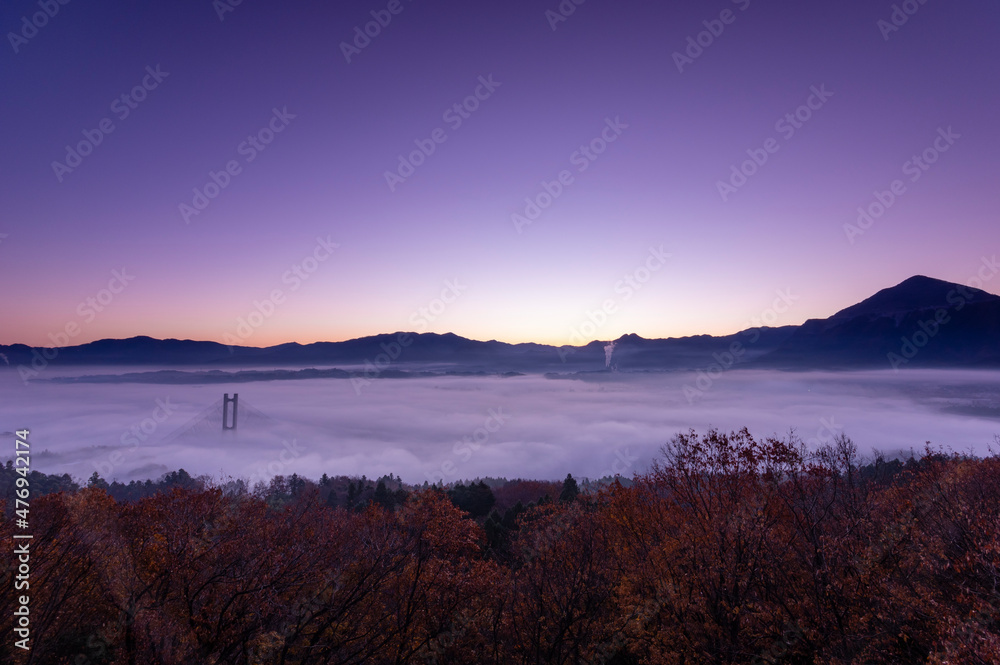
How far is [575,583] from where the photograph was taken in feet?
88.5

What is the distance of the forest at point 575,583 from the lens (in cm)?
1738

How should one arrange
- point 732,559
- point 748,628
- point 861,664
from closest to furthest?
1. point 861,664
2. point 748,628
3. point 732,559

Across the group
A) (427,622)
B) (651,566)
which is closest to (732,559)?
(651,566)

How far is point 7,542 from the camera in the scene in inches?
771

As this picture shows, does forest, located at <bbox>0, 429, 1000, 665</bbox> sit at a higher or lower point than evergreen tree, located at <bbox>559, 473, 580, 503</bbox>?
higher

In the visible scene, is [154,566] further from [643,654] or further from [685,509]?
[685,509]

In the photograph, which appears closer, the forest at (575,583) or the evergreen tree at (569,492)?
Answer: the forest at (575,583)

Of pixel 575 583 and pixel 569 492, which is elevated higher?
pixel 575 583

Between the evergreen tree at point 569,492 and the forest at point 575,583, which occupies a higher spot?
the forest at point 575,583

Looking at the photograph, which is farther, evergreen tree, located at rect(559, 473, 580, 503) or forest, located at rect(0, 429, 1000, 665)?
evergreen tree, located at rect(559, 473, 580, 503)

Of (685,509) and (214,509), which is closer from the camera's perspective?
(685,509)

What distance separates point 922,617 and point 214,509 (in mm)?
42233

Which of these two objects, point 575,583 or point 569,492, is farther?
point 569,492

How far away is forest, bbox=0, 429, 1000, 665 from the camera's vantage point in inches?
684
